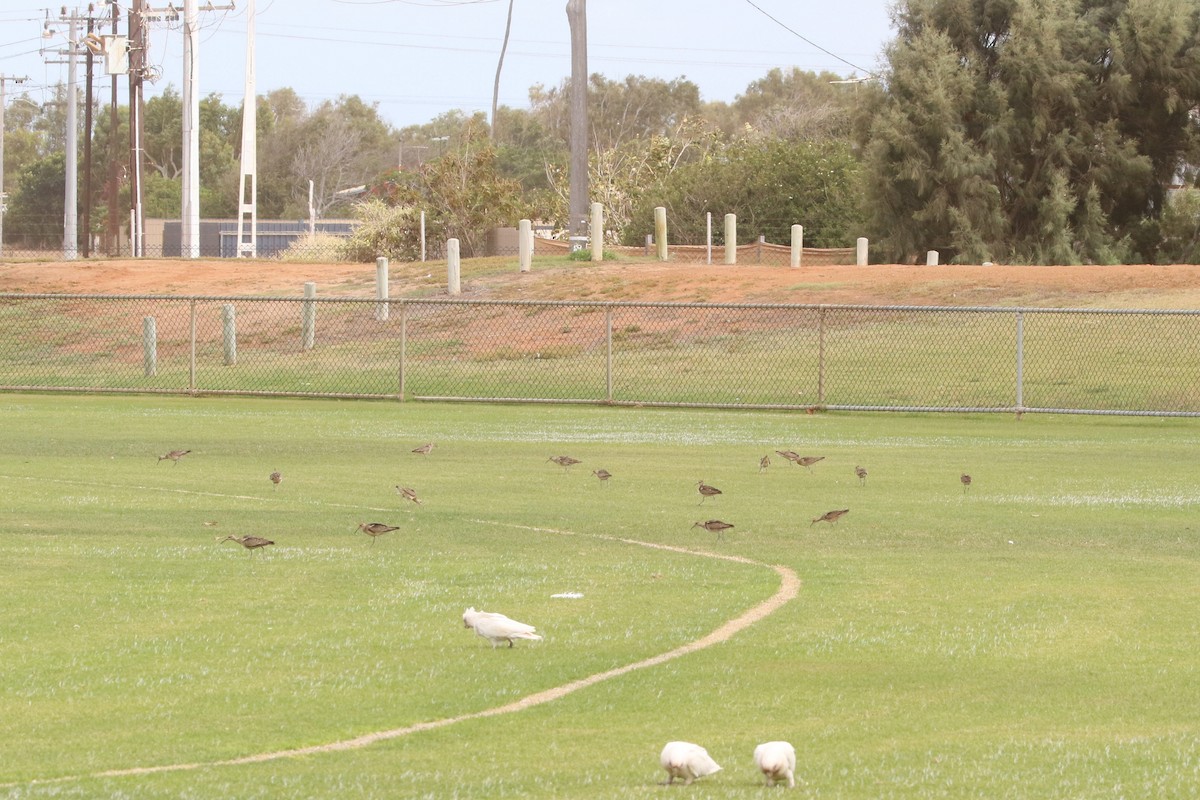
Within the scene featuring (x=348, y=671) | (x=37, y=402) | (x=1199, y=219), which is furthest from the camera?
(x=1199, y=219)

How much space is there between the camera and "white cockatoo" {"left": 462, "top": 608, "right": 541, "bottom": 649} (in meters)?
8.79

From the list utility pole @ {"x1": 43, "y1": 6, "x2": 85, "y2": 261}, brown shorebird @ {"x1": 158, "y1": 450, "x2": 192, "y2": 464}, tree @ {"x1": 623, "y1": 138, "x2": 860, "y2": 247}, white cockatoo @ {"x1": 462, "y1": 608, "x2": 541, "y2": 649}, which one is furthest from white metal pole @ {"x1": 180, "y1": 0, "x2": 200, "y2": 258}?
white cockatoo @ {"x1": 462, "y1": 608, "x2": 541, "y2": 649}

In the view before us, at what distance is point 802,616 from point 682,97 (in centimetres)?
12624

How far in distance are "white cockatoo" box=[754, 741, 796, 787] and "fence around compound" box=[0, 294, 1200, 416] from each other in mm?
19895

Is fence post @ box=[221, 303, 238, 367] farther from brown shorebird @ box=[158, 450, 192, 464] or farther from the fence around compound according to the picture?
brown shorebird @ box=[158, 450, 192, 464]

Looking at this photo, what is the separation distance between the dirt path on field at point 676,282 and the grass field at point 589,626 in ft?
53.9

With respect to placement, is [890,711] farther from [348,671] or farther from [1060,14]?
[1060,14]

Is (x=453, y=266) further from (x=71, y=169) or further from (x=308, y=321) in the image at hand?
(x=71, y=169)

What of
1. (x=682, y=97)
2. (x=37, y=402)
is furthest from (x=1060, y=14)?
(x=682, y=97)

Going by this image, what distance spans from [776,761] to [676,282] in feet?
112

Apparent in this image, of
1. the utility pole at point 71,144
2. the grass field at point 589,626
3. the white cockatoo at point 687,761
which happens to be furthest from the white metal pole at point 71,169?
the white cockatoo at point 687,761

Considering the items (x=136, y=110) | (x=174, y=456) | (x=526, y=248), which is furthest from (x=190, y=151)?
(x=174, y=456)

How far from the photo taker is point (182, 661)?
8.87 m

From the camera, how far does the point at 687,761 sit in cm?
642
